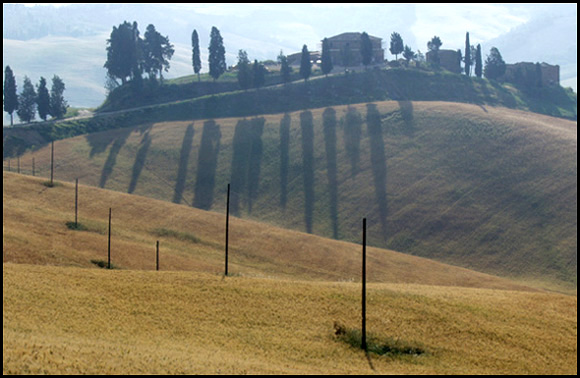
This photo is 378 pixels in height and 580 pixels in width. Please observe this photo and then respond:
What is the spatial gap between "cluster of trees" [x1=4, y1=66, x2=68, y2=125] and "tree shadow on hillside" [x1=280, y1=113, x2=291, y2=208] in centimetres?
5865

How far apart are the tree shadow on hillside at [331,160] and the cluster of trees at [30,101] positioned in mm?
68765

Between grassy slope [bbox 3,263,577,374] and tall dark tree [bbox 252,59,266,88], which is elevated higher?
tall dark tree [bbox 252,59,266,88]

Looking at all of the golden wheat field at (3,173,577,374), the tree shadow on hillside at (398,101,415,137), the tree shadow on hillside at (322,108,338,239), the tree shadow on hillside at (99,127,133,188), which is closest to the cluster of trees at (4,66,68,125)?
the tree shadow on hillside at (99,127,133,188)

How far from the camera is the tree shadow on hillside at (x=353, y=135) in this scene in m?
148

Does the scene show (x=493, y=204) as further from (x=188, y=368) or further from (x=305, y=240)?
(x=188, y=368)

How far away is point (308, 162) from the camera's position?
14862 cm

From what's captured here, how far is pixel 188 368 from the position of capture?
36906 mm

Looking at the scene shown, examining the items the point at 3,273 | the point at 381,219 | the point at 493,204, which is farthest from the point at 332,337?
the point at 493,204

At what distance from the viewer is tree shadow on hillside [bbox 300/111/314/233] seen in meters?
128

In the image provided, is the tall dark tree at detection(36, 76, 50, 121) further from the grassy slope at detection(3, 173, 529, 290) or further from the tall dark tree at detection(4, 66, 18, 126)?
the grassy slope at detection(3, 173, 529, 290)

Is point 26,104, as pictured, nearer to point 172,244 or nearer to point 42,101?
point 42,101

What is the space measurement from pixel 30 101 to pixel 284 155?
2775 inches

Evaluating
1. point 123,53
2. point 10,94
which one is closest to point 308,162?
point 123,53

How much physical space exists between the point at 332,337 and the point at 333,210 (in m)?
78.9
